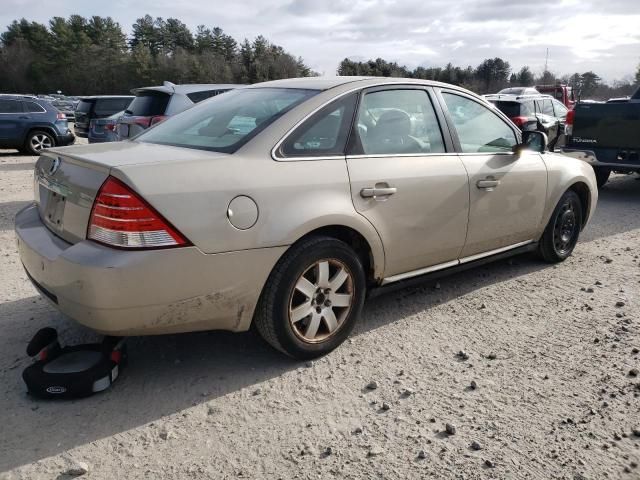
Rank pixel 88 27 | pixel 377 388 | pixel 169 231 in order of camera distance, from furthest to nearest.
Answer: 1. pixel 88 27
2. pixel 377 388
3. pixel 169 231

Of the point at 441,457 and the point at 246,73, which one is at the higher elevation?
the point at 246,73

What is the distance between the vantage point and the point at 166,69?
6838 centimetres

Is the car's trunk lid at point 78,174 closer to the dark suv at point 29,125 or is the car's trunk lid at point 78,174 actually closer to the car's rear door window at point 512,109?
the car's rear door window at point 512,109

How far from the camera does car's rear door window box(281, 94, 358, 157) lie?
316 centimetres

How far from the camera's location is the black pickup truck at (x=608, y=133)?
8.40 m

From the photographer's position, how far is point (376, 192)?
338 cm

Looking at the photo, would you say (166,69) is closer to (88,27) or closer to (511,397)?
(88,27)

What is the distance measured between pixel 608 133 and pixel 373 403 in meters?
7.60

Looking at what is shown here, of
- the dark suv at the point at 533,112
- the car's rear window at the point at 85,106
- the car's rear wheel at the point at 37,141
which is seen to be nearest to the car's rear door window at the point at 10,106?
the car's rear wheel at the point at 37,141

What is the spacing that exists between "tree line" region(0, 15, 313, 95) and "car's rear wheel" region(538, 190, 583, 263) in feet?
191

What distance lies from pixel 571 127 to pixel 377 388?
772cm

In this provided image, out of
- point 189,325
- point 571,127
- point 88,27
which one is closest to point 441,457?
point 189,325

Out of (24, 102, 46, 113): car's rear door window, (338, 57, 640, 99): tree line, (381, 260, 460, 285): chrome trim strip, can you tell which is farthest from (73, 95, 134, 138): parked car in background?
(338, 57, 640, 99): tree line

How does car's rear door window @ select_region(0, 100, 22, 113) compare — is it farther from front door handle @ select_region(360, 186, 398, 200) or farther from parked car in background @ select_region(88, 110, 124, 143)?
front door handle @ select_region(360, 186, 398, 200)
